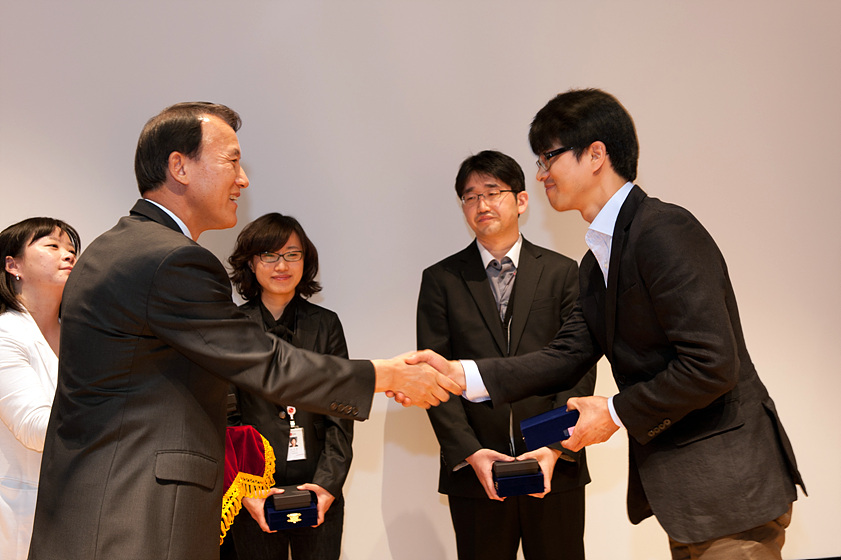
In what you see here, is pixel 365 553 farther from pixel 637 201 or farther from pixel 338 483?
pixel 637 201

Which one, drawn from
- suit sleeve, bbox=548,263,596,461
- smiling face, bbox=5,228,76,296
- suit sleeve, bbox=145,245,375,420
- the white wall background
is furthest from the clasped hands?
smiling face, bbox=5,228,76,296

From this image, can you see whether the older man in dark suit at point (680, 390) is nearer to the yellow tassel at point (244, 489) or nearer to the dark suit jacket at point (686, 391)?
the dark suit jacket at point (686, 391)

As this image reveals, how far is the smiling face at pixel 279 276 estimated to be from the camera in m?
3.28

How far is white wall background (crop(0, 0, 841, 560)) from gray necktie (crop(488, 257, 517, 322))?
0.69 meters

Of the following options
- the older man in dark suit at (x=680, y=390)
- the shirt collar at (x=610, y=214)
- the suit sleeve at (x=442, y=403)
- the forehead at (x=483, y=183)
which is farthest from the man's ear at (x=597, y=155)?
the suit sleeve at (x=442, y=403)

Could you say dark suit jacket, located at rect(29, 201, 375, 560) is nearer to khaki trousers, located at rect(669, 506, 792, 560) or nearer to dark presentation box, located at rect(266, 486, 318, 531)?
dark presentation box, located at rect(266, 486, 318, 531)

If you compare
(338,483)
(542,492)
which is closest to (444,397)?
(542,492)

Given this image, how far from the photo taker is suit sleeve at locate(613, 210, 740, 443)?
6.05ft

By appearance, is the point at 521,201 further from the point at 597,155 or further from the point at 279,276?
the point at 279,276

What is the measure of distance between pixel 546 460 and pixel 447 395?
0.54 m

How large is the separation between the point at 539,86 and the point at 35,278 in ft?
9.05

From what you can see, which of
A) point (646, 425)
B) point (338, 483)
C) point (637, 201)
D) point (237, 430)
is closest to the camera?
point (646, 425)

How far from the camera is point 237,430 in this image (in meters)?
2.57

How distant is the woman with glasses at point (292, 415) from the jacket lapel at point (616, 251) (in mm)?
1488
